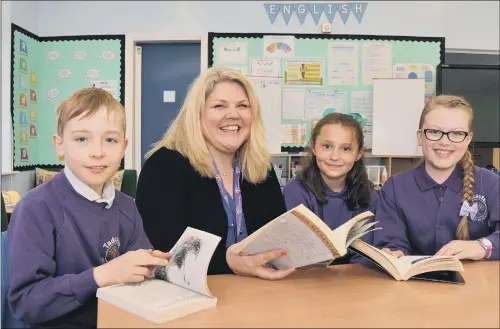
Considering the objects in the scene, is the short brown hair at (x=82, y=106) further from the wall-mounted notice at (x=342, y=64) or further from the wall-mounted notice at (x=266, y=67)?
the wall-mounted notice at (x=342, y=64)

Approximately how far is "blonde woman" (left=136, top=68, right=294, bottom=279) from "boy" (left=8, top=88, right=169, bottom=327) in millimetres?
242

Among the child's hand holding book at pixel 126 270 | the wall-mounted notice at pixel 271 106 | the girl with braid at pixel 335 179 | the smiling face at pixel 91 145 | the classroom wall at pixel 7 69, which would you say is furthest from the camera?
the wall-mounted notice at pixel 271 106

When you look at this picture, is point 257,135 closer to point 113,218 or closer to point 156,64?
point 113,218

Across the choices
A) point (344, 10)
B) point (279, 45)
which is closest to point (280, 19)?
point (279, 45)

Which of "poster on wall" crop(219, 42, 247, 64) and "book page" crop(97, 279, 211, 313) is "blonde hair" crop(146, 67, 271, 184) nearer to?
"book page" crop(97, 279, 211, 313)

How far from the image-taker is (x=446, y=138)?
146 cm

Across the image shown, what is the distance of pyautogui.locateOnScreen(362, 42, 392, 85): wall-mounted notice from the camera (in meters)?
4.28

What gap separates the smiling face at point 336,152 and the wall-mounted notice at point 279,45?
8.35 feet

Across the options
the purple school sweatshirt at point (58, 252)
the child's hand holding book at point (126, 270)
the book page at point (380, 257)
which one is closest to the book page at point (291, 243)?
the book page at point (380, 257)

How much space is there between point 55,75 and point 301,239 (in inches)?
164

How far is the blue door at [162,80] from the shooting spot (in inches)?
177

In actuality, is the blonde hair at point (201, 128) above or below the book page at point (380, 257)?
above

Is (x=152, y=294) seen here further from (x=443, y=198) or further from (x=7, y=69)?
(x=7, y=69)

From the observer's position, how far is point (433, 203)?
1.48 metres
